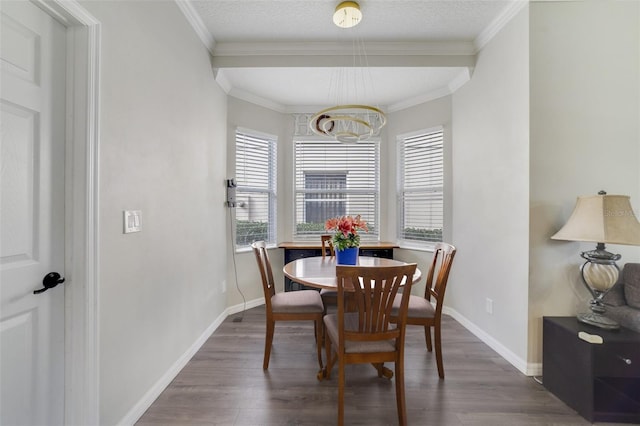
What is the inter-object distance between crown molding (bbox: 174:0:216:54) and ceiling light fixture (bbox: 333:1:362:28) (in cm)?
116

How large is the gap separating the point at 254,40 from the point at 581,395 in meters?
3.69

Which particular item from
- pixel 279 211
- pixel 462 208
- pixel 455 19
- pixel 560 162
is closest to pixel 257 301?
pixel 279 211

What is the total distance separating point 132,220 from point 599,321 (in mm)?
2914

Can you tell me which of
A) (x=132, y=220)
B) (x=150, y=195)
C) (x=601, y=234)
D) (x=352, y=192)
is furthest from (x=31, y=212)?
(x=352, y=192)

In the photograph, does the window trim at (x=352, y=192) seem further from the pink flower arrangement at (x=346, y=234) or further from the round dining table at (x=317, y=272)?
the pink flower arrangement at (x=346, y=234)

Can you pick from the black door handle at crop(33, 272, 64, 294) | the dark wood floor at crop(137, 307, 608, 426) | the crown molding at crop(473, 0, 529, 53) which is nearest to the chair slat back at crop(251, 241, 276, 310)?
the dark wood floor at crop(137, 307, 608, 426)

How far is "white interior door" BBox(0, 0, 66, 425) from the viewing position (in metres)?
0.99

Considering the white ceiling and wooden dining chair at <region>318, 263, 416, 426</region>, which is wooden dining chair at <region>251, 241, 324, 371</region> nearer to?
wooden dining chair at <region>318, 263, 416, 426</region>

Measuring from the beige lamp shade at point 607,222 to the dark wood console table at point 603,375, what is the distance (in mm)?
573

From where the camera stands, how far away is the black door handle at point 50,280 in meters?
1.11

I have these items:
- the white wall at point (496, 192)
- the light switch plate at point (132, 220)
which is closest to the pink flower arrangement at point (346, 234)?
the white wall at point (496, 192)

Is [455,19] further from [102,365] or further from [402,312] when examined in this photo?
[102,365]

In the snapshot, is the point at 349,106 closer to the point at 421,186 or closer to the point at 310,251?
the point at 421,186

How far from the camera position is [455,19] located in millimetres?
2262
